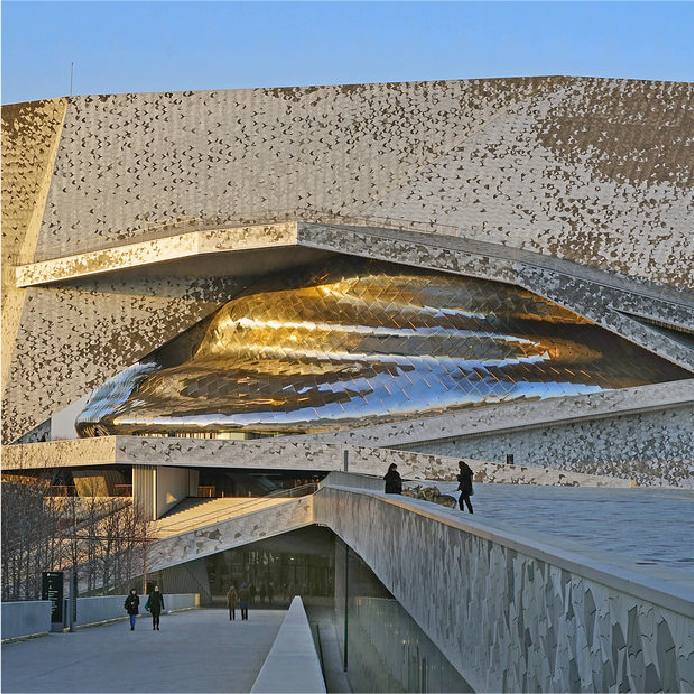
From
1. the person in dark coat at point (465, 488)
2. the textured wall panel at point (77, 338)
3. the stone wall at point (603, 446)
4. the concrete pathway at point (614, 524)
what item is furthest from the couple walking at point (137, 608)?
the textured wall panel at point (77, 338)

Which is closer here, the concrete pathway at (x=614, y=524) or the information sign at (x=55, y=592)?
the concrete pathway at (x=614, y=524)

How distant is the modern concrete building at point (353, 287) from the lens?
36344 mm

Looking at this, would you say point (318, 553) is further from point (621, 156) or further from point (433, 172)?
point (621, 156)

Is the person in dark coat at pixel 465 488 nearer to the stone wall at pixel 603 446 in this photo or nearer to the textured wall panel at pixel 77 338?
the stone wall at pixel 603 446

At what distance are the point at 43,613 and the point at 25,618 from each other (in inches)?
32.3

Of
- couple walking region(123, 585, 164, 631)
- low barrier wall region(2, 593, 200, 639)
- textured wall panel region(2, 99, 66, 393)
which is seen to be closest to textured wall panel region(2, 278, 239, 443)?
textured wall panel region(2, 99, 66, 393)

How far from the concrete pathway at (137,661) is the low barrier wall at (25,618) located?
0.57 feet

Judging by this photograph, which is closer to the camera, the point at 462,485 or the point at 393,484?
the point at 462,485

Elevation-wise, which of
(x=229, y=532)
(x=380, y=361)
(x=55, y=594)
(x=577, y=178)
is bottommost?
(x=55, y=594)

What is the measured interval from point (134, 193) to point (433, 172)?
28.7 ft

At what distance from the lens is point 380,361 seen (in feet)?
126

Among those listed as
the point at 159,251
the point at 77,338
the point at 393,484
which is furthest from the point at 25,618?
the point at 77,338

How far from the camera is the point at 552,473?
3375cm

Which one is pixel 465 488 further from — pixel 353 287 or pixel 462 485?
pixel 353 287
